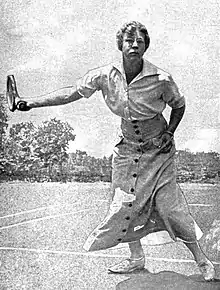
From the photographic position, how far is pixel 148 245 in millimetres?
2340

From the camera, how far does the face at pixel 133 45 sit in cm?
226

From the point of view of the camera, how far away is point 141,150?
2297 mm

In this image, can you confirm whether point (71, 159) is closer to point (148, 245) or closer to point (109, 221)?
point (109, 221)

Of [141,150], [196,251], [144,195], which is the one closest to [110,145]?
[141,150]

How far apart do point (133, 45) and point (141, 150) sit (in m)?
0.38

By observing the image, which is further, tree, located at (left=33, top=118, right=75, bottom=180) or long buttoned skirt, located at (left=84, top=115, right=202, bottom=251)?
tree, located at (left=33, top=118, right=75, bottom=180)

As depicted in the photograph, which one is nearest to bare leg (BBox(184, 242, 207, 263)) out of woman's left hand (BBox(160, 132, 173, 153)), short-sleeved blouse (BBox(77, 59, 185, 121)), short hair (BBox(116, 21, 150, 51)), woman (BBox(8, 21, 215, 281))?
woman (BBox(8, 21, 215, 281))

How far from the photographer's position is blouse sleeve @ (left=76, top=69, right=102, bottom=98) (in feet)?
7.52

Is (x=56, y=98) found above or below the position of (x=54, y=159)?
above

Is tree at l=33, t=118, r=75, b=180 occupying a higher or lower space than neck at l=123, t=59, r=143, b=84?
lower

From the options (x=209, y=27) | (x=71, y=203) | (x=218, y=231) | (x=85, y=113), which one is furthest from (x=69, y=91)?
(x=218, y=231)

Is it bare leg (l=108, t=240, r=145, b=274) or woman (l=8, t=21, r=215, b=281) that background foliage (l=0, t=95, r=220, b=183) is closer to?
woman (l=8, t=21, r=215, b=281)

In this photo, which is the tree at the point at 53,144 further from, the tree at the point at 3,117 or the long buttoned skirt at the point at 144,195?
the long buttoned skirt at the point at 144,195

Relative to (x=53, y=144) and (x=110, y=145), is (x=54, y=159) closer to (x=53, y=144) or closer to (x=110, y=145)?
(x=53, y=144)
